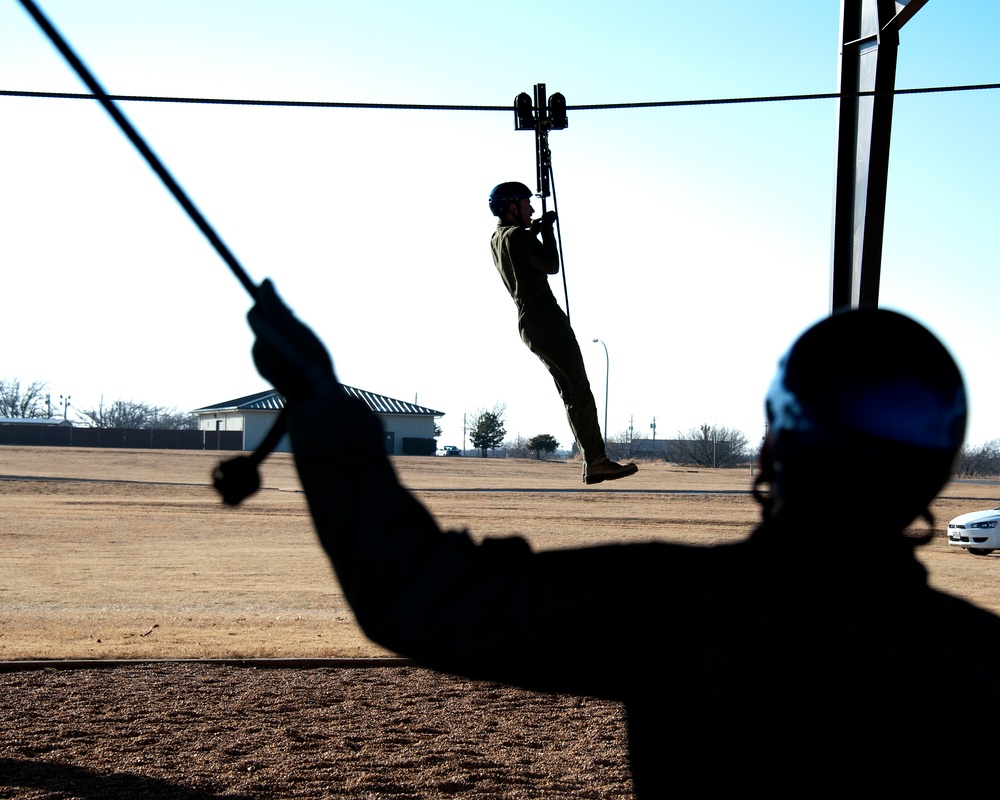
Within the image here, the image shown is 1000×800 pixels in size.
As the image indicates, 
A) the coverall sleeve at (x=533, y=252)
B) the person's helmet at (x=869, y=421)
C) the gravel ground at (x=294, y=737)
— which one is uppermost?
the coverall sleeve at (x=533, y=252)

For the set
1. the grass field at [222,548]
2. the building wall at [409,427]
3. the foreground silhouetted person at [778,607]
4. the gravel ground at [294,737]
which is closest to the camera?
the foreground silhouetted person at [778,607]

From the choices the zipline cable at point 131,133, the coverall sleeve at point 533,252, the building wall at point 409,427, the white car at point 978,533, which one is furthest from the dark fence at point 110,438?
the zipline cable at point 131,133

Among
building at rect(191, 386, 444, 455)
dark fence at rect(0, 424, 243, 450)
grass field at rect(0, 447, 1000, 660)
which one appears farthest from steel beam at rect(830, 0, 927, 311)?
dark fence at rect(0, 424, 243, 450)

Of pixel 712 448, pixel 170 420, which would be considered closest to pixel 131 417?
pixel 170 420

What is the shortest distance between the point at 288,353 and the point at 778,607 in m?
0.83

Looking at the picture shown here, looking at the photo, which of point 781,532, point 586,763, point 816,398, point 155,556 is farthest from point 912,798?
point 155,556

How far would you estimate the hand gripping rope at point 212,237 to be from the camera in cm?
183

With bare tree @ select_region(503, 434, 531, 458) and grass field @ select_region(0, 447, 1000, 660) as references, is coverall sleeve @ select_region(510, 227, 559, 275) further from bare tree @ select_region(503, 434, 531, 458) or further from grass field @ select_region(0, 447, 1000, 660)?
bare tree @ select_region(503, 434, 531, 458)

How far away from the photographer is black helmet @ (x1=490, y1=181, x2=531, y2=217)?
608 centimetres

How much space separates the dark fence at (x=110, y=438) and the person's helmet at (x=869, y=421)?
2946 inches

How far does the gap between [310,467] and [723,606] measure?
60cm

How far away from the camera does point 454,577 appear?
55.9 inches

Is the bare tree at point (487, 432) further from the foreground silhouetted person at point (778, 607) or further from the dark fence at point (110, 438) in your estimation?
the foreground silhouetted person at point (778, 607)

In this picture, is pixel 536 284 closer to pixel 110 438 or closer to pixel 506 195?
pixel 506 195
